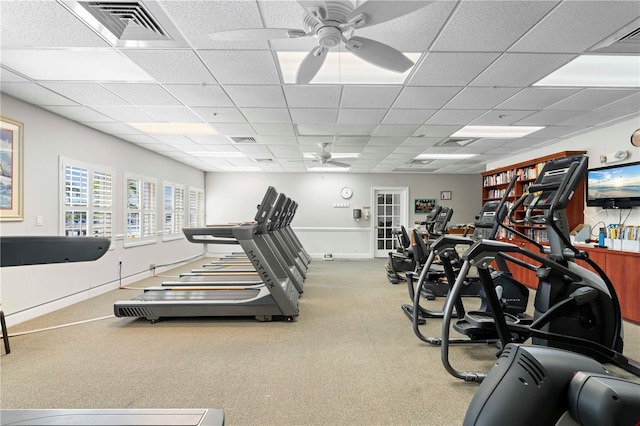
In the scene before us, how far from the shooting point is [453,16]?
217 cm

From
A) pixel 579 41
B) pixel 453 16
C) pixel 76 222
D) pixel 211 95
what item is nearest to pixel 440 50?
pixel 453 16

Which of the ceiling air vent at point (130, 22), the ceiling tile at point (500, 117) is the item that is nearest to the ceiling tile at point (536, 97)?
the ceiling tile at point (500, 117)

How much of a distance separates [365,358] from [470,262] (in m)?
1.24

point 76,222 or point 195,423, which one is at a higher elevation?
point 76,222

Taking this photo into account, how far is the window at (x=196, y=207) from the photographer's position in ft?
28.3

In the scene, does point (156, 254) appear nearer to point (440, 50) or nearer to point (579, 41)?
point (440, 50)

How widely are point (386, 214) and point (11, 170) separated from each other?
8305 millimetres

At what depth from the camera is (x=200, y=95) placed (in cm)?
358

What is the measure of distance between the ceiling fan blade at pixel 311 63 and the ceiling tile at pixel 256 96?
2.77ft

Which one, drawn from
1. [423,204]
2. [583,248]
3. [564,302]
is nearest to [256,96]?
[564,302]

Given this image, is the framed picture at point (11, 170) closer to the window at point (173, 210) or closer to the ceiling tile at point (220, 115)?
the ceiling tile at point (220, 115)

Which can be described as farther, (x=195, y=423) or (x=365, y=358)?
(x=365, y=358)

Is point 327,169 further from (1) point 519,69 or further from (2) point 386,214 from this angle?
(1) point 519,69

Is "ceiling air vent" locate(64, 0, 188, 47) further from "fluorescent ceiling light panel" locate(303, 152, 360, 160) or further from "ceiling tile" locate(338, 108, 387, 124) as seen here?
"fluorescent ceiling light panel" locate(303, 152, 360, 160)
